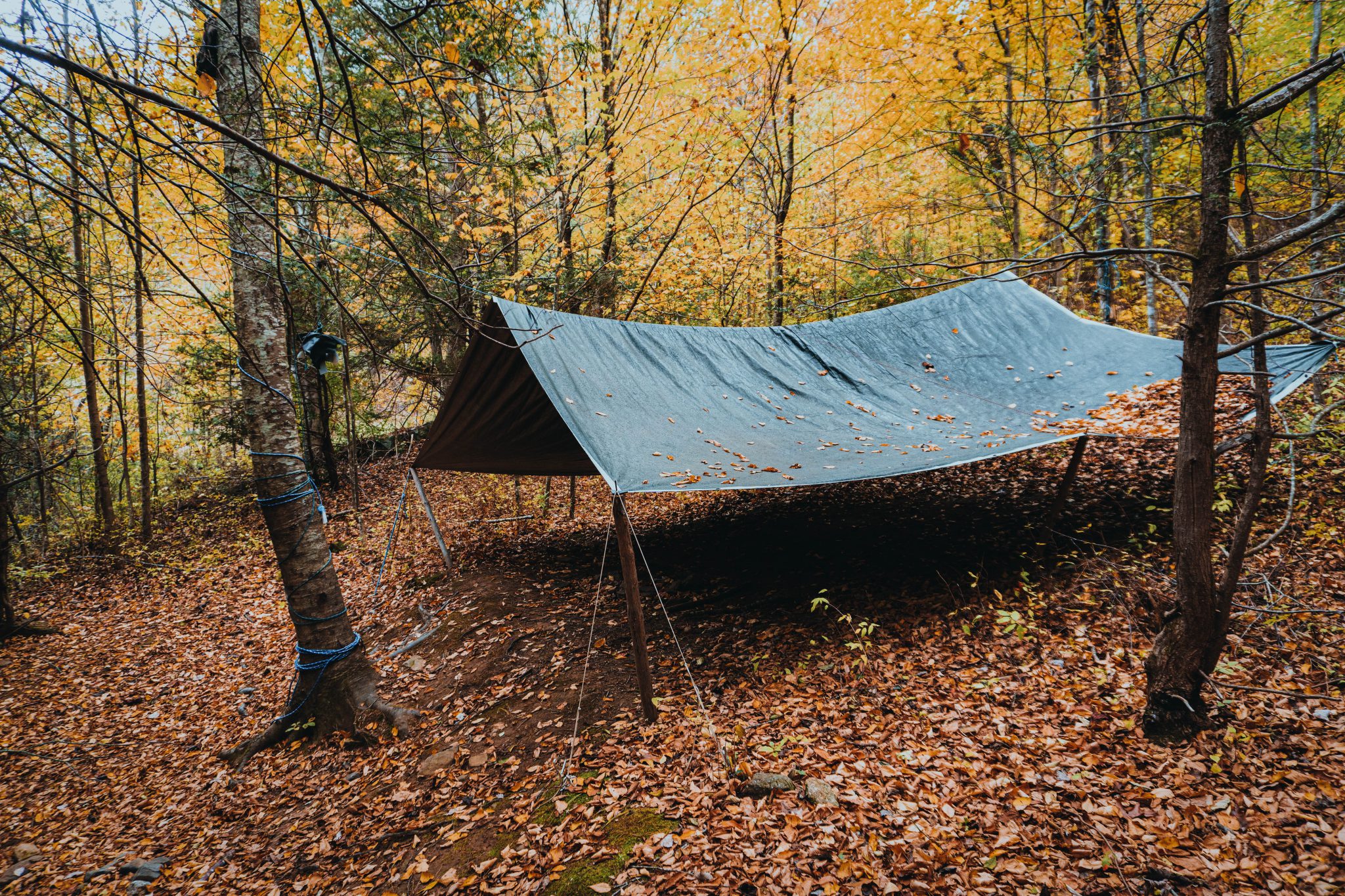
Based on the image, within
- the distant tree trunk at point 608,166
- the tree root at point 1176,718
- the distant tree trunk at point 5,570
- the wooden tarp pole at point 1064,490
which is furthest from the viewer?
the distant tree trunk at point 608,166

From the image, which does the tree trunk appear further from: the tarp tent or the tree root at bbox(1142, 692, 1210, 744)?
the tarp tent

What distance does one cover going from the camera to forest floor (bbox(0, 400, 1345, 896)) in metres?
1.95

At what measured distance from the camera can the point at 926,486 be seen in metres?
5.35

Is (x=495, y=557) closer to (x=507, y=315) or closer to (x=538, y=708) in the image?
(x=538, y=708)

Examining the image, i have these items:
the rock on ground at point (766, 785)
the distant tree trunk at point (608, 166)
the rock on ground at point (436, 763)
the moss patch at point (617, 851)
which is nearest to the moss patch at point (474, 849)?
the moss patch at point (617, 851)

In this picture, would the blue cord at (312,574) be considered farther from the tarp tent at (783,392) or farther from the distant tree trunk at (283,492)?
the tarp tent at (783,392)

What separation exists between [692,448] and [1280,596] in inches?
114

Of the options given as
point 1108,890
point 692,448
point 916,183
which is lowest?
point 1108,890

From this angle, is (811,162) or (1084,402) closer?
(1084,402)

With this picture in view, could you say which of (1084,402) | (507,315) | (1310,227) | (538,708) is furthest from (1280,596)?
(507,315)

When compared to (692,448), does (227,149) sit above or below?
above

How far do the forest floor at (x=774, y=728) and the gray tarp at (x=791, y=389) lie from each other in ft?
2.91

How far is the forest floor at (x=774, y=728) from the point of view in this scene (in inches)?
76.9

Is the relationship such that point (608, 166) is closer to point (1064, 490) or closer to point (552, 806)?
point (1064, 490)
